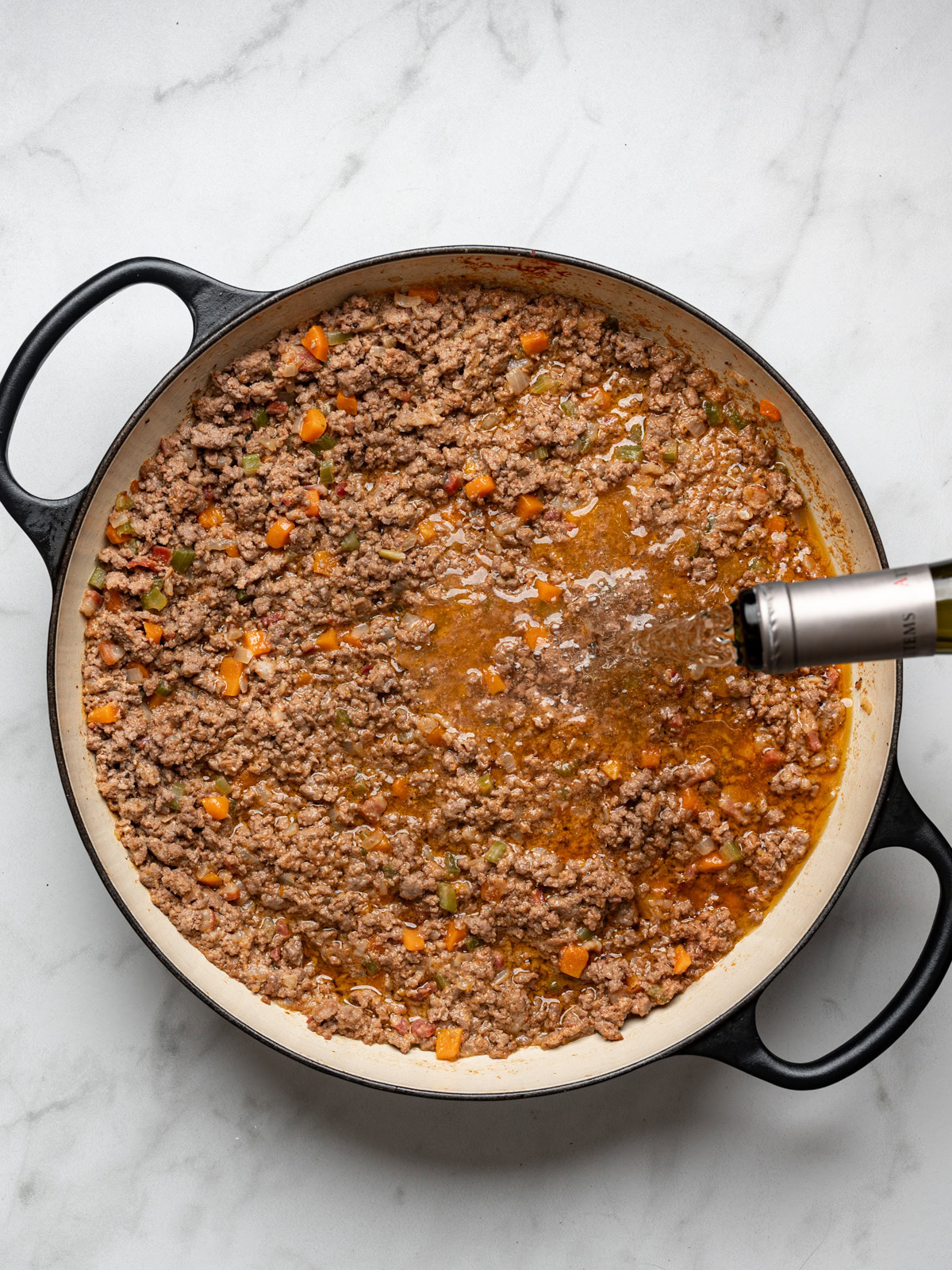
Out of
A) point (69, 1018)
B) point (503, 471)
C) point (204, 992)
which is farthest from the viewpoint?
point (69, 1018)

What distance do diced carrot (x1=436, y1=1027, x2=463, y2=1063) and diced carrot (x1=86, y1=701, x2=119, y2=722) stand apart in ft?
5.06

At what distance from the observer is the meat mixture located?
354 cm

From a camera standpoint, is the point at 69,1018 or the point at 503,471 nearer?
the point at 503,471

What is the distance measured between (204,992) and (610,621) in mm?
1794

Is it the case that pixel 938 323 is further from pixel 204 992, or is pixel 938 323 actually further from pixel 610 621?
pixel 204 992

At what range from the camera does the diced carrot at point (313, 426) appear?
354 centimetres

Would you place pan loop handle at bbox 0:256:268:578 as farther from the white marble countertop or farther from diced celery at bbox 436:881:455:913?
diced celery at bbox 436:881:455:913

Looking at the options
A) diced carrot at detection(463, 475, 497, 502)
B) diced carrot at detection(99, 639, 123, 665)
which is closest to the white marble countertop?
diced carrot at detection(99, 639, 123, 665)

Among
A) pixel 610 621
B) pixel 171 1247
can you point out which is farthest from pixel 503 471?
pixel 171 1247

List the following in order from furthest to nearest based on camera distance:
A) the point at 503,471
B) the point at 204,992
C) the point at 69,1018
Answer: the point at 69,1018
the point at 503,471
the point at 204,992

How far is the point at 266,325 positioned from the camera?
3.49 meters

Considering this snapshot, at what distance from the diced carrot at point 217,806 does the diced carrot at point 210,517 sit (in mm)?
933

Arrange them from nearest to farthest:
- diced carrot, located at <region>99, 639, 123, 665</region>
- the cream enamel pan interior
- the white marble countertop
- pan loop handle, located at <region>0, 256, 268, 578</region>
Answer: pan loop handle, located at <region>0, 256, 268, 578</region> < the cream enamel pan interior < diced carrot, located at <region>99, 639, 123, 665</region> < the white marble countertop

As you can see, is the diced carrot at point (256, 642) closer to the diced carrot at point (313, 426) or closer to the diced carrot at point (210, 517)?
the diced carrot at point (210, 517)
